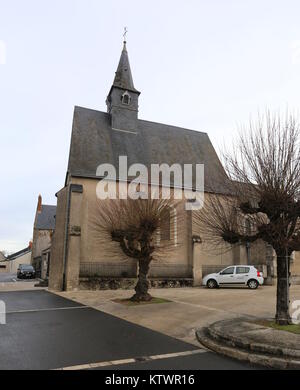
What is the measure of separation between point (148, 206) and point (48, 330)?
648 centimetres

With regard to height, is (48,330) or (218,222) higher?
(218,222)

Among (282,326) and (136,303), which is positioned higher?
(282,326)

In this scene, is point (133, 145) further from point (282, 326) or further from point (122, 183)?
point (282, 326)

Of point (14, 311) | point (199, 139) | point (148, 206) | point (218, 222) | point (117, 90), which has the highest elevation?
point (117, 90)

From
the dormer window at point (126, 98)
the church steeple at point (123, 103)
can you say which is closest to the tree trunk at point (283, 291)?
the church steeple at point (123, 103)

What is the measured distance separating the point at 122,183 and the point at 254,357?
569 inches

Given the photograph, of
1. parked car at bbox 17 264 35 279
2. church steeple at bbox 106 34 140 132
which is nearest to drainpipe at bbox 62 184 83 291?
church steeple at bbox 106 34 140 132

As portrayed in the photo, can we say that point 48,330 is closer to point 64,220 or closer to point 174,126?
point 64,220

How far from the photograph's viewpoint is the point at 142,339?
6.59 m

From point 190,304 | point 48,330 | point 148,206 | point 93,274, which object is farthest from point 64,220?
point 48,330

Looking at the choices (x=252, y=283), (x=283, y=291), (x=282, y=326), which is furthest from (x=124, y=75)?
(x=282, y=326)

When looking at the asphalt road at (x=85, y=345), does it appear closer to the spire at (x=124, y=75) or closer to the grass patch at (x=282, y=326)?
the grass patch at (x=282, y=326)

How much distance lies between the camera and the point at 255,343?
5480 millimetres
